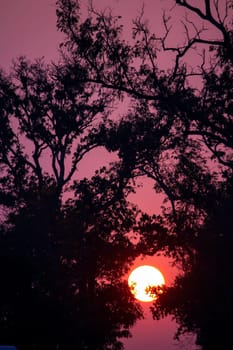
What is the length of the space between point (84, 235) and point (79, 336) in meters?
6.28

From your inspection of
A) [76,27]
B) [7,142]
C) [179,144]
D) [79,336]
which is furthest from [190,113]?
[7,142]

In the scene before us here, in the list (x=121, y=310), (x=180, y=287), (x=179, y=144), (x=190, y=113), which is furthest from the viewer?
Result: (x=121, y=310)

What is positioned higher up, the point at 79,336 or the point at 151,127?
the point at 151,127

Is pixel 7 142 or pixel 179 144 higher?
pixel 7 142

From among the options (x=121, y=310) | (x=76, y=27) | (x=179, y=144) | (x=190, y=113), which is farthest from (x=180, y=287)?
(x=76, y=27)

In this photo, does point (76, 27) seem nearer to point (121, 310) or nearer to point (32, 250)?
point (32, 250)

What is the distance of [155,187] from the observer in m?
32.8

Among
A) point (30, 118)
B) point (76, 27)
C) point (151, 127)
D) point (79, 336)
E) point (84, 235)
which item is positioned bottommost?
point (79, 336)

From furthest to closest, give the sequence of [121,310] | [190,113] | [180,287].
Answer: [121,310] → [180,287] → [190,113]

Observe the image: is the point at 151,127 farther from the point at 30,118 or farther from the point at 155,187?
the point at 30,118

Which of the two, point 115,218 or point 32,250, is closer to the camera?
point 32,250

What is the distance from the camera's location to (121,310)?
3231 cm

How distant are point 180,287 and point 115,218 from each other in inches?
303

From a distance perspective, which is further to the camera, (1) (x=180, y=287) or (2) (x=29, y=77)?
(2) (x=29, y=77)
